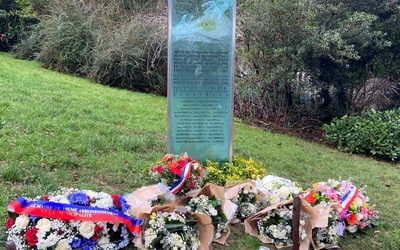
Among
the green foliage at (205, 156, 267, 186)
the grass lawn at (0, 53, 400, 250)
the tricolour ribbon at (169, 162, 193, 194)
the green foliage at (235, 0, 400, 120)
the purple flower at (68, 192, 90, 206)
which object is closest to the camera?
the purple flower at (68, 192, 90, 206)

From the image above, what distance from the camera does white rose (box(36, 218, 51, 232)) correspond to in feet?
8.08

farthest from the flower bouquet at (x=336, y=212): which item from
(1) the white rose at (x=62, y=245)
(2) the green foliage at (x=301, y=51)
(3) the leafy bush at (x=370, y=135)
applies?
(2) the green foliage at (x=301, y=51)

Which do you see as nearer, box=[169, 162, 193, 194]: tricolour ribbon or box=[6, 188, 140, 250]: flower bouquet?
box=[6, 188, 140, 250]: flower bouquet

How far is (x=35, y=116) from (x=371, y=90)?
8.23 meters

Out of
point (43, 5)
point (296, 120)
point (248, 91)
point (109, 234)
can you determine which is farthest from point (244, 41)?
point (43, 5)

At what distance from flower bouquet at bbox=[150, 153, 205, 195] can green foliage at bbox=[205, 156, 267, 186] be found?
1.78ft

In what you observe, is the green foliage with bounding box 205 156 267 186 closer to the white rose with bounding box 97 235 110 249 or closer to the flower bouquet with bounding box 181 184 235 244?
the flower bouquet with bounding box 181 184 235 244

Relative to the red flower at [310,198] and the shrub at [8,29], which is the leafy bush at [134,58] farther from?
the red flower at [310,198]

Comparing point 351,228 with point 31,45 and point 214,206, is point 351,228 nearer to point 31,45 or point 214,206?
point 214,206

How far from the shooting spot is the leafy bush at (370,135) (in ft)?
25.7

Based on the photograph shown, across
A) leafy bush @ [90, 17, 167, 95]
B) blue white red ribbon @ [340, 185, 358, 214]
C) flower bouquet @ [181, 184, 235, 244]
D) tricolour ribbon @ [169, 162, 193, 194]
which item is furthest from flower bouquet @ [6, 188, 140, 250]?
leafy bush @ [90, 17, 167, 95]

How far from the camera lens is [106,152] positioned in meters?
4.78

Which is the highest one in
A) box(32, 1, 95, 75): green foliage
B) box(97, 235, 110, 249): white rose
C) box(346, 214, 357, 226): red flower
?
box(32, 1, 95, 75): green foliage

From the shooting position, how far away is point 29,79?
820cm
